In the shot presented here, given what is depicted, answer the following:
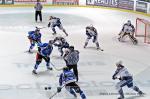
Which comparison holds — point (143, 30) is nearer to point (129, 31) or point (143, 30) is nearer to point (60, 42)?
point (129, 31)

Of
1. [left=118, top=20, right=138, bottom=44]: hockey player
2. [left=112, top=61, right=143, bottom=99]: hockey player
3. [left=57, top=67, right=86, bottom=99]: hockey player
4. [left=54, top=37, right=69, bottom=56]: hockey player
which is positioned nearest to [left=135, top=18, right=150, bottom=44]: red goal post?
[left=118, top=20, right=138, bottom=44]: hockey player

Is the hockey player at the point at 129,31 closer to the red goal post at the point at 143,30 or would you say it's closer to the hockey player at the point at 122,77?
the red goal post at the point at 143,30

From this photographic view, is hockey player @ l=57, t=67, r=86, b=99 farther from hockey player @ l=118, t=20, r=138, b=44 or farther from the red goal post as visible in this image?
the red goal post

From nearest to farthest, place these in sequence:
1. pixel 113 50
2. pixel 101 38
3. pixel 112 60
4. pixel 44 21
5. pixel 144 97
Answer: pixel 144 97, pixel 112 60, pixel 113 50, pixel 101 38, pixel 44 21

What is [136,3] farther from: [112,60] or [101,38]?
[112,60]

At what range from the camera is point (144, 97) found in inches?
594

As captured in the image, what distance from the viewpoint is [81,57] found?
66.3 feet

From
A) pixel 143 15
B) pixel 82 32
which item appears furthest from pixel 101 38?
pixel 143 15

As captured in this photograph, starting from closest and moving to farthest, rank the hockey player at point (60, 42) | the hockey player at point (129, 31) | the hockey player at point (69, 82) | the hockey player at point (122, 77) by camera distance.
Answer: the hockey player at point (69, 82), the hockey player at point (122, 77), the hockey player at point (60, 42), the hockey player at point (129, 31)

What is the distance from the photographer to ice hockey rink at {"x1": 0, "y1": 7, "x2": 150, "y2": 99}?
15.6 m

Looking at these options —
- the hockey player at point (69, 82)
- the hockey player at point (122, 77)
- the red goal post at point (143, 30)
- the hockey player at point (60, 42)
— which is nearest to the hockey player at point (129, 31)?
the red goal post at point (143, 30)

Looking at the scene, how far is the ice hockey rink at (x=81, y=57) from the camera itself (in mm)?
15641

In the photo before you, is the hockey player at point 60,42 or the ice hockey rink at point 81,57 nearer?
the ice hockey rink at point 81,57

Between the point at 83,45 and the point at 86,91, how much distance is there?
705 cm
